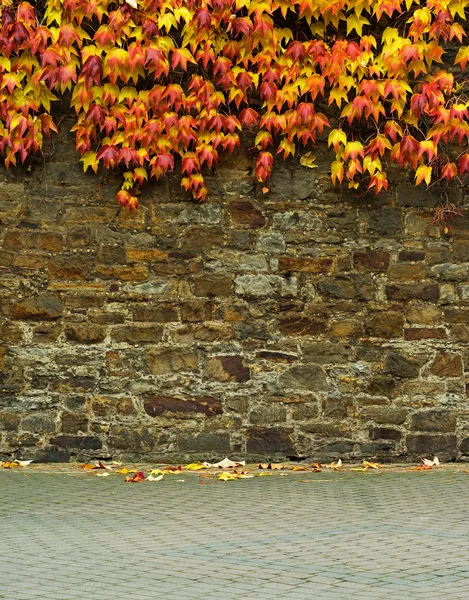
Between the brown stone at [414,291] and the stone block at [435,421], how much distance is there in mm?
899

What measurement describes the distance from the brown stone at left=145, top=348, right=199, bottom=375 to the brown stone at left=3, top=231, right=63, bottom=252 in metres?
1.12

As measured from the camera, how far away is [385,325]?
8.55 meters

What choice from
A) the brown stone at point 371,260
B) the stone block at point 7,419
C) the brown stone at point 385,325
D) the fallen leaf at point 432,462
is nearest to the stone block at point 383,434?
the fallen leaf at point 432,462

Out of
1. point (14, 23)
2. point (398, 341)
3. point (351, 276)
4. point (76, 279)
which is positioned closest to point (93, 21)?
point (14, 23)

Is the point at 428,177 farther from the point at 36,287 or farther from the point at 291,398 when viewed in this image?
the point at 36,287

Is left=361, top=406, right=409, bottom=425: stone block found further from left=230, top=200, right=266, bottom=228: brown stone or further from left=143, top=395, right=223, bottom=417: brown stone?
left=230, top=200, right=266, bottom=228: brown stone

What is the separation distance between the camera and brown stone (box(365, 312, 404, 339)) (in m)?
8.53

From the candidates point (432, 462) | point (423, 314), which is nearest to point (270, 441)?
point (432, 462)

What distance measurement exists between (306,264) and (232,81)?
5.05 ft

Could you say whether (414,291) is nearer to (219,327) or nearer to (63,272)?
(219,327)

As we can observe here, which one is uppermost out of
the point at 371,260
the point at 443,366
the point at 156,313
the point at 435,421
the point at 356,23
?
the point at 356,23

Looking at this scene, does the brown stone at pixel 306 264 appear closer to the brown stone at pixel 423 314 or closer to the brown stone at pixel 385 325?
the brown stone at pixel 385 325

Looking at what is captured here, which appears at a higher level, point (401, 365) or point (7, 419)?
point (401, 365)

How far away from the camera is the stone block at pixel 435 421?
8523 millimetres
